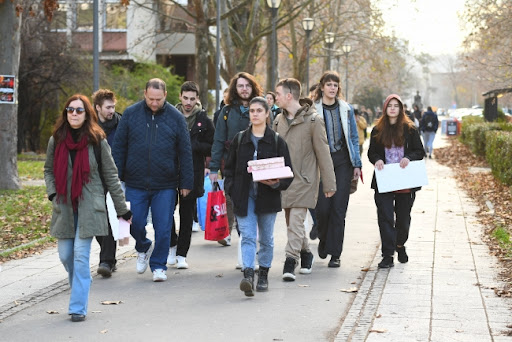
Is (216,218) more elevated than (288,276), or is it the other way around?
(216,218)

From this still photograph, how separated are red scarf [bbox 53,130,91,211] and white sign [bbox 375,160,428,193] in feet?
11.8

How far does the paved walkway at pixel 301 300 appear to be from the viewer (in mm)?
7016

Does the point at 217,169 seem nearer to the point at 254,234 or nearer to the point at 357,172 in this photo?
the point at 254,234

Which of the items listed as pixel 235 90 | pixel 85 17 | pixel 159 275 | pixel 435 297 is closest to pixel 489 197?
pixel 235 90

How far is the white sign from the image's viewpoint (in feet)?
32.8

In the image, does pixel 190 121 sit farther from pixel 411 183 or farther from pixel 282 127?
pixel 411 183

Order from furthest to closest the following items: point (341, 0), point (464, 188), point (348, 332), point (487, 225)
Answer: point (341, 0) < point (464, 188) < point (487, 225) < point (348, 332)

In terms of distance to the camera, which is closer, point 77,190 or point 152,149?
point 77,190

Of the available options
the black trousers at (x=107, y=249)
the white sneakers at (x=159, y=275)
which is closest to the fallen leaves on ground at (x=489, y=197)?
the white sneakers at (x=159, y=275)

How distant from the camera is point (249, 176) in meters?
8.62

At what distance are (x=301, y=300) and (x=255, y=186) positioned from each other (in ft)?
3.58

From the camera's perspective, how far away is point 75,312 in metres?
7.37

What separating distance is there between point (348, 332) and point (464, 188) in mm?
14462

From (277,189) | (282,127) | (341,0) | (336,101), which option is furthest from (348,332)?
(341,0)
